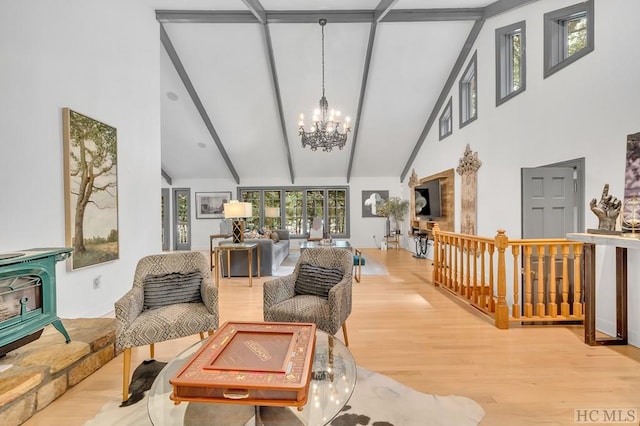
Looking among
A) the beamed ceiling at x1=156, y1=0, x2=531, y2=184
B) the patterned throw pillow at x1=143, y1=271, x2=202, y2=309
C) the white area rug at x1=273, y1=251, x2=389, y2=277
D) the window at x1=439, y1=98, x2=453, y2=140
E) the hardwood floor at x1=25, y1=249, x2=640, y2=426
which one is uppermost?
the beamed ceiling at x1=156, y1=0, x2=531, y2=184

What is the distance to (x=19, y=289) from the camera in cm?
198

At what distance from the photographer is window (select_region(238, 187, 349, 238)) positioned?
954 centimetres

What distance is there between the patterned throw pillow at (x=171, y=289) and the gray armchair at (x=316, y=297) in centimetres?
59

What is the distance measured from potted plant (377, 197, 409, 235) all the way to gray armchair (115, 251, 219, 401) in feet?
22.5

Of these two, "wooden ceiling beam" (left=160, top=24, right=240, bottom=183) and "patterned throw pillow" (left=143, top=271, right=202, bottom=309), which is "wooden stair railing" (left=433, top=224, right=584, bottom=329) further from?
"wooden ceiling beam" (left=160, top=24, right=240, bottom=183)

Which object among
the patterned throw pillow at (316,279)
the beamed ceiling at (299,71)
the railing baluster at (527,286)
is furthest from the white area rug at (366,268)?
the beamed ceiling at (299,71)

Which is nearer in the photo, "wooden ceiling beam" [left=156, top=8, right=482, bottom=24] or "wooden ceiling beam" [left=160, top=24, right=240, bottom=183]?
"wooden ceiling beam" [left=156, top=8, right=482, bottom=24]

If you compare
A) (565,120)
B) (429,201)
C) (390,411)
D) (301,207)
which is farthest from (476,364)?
(301,207)

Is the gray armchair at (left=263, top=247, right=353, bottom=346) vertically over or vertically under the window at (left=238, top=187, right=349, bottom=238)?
under

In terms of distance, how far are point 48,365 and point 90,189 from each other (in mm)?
1842

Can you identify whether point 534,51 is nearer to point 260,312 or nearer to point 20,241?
point 260,312

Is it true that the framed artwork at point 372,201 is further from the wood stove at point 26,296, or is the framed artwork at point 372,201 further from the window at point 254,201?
the wood stove at point 26,296

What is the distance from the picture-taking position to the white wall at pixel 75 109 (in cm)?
239

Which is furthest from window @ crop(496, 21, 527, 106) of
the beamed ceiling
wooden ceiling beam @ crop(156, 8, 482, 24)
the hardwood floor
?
the hardwood floor
